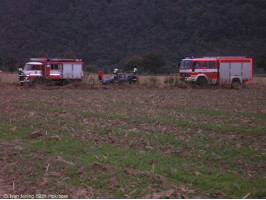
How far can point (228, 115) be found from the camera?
12539mm

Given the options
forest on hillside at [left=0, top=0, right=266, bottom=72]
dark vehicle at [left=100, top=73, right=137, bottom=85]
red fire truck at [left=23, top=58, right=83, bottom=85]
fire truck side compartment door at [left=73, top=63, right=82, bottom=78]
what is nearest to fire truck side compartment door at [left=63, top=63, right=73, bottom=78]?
red fire truck at [left=23, top=58, right=83, bottom=85]

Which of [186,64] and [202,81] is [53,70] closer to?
[186,64]

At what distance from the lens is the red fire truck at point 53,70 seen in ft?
97.9

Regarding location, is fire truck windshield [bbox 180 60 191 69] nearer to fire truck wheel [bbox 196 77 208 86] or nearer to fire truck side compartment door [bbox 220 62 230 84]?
fire truck wheel [bbox 196 77 208 86]

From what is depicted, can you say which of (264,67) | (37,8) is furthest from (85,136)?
(37,8)

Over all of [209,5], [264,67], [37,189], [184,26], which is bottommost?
[37,189]

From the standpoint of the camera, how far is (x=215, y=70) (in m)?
28.6

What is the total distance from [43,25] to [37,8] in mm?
7277

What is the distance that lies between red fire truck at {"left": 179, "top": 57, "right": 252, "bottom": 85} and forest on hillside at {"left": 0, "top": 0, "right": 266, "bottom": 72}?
106 feet

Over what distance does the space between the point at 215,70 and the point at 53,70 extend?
1377 cm

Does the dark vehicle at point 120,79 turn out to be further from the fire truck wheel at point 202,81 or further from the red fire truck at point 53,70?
the fire truck wheel at point 202,81

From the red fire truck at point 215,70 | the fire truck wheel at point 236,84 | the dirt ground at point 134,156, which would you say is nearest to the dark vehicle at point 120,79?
the red fire truck at point 215,70

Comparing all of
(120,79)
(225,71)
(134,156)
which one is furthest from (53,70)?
(134,156)

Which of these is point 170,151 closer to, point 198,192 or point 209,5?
point 198,192
